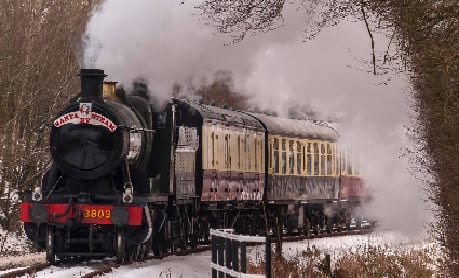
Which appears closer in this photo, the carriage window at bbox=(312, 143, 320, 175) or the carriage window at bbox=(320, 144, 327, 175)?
the carriage window at bbox=(312, 143, 320, 175)

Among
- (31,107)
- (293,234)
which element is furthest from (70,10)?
(293,234)

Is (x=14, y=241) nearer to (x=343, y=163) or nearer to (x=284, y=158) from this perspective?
(x=284, y=158)

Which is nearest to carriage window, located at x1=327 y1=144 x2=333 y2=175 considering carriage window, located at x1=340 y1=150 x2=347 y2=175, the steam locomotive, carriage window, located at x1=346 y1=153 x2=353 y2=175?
carriage window, located at x1=340 y1=150 x2=347 y2=175

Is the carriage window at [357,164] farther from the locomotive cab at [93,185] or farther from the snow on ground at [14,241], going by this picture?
the locomotive cab at [93,185]

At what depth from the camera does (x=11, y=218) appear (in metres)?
29.1

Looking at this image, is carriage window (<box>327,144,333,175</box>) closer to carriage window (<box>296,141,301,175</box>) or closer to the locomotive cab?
carriage window (<box>296,141,301,175</box>)

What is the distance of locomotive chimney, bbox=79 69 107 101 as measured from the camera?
1602 cm

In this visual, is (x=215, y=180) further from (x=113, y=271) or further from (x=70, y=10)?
(x=70, y=10)

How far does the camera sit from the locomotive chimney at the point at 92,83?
16.0 m

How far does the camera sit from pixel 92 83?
52.9ft

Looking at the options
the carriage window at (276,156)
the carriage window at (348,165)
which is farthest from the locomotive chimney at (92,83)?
the carriage window at (348,165)

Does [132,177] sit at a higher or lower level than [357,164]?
lower

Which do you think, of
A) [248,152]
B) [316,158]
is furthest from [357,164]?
[248,152]

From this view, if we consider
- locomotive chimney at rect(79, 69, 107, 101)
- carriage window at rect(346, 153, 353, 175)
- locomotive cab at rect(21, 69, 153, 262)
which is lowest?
locomotive cab at rect(21, 69, 153, 262)
